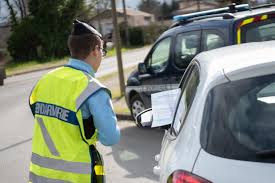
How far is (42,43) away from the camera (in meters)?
47.1

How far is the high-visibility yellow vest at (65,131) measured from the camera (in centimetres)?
305

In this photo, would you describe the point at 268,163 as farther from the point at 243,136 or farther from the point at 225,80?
the point at 225,80

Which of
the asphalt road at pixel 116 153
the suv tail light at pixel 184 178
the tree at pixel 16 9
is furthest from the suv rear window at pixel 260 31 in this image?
the tree at pixel 16 9

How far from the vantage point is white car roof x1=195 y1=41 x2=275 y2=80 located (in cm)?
266

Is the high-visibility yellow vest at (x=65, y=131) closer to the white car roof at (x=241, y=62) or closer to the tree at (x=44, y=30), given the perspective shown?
the white car roof at (x=241, y=62)

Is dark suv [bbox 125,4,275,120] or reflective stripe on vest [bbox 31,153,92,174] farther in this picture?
dark suv [bbox 125,4,275,120]

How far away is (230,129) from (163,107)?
73.3 inches

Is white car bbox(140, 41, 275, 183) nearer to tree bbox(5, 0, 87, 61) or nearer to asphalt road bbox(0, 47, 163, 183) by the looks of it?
asphalt road bbox(0, 47, 163, 183)

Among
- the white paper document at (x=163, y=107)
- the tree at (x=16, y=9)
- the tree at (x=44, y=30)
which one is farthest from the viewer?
the tree at (x=16, y=9)

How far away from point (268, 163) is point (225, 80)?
1.68 ft

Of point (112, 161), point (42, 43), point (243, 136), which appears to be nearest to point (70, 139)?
point (243, 136)

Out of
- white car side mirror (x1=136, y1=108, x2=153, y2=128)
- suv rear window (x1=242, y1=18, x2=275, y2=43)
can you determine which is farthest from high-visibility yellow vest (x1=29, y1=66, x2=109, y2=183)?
suv rear window (x1=242, y1=18, x2=275, y2=43)

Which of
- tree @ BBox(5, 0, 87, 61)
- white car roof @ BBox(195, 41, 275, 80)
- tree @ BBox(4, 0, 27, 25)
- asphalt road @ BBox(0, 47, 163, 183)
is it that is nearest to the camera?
white car roof @ BBox(195, 41, 275, 80)

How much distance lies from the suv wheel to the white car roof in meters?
5.90
